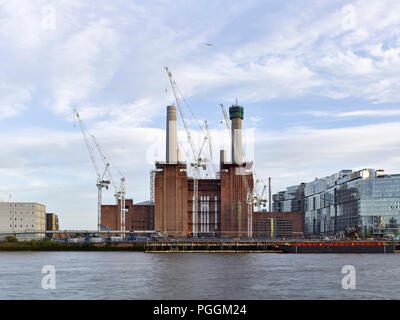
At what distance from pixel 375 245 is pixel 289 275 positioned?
3745 inches

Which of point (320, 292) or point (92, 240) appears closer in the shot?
point (320, 292)

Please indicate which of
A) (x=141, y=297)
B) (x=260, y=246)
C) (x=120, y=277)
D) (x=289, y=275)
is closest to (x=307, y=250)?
(x=260, y=246)

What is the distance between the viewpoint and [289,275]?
7681 centimetres

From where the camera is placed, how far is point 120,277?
7400 centimetres
